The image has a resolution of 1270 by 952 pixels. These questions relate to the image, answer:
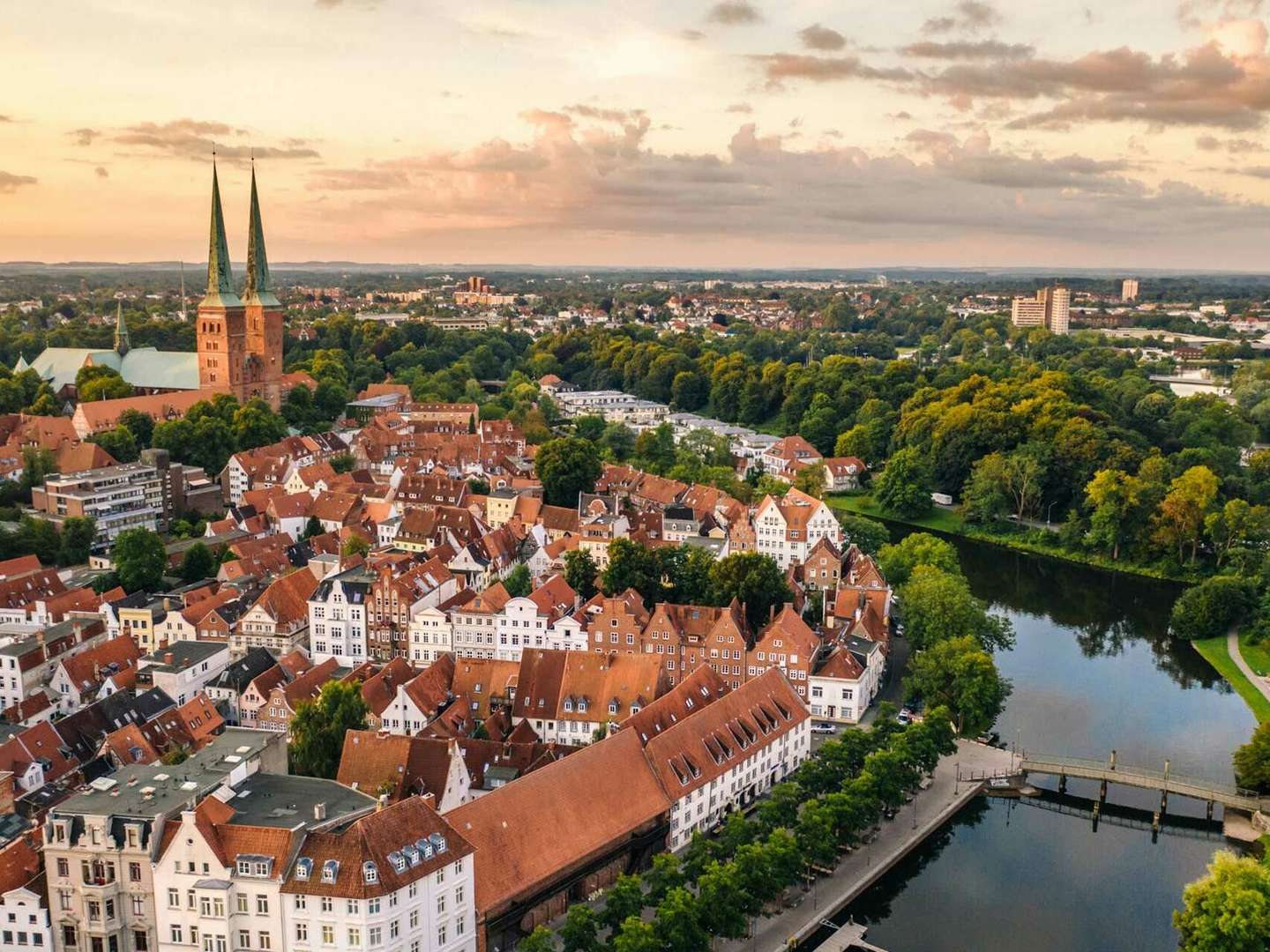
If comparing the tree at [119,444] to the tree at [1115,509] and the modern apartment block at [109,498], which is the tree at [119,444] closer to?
the modern apartment block at [109,498]

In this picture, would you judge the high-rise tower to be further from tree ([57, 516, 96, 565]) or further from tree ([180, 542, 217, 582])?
tree ([180, 542, 217, 582])

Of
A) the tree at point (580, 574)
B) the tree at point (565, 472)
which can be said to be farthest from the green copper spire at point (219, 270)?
the tree at point (580, 574)

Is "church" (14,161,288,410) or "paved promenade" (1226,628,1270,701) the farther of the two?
"church" (14,161,288,410)

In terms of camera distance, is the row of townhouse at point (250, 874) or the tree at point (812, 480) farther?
the tree at point (812, 480)

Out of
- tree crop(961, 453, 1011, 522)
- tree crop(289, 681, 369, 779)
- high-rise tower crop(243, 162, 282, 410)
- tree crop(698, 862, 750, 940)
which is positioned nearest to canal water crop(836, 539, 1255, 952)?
tree crop(698, 862, 750, 940)

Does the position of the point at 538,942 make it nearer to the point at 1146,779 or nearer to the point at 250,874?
the point at 250,874

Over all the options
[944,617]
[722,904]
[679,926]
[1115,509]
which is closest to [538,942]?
[679,926]
